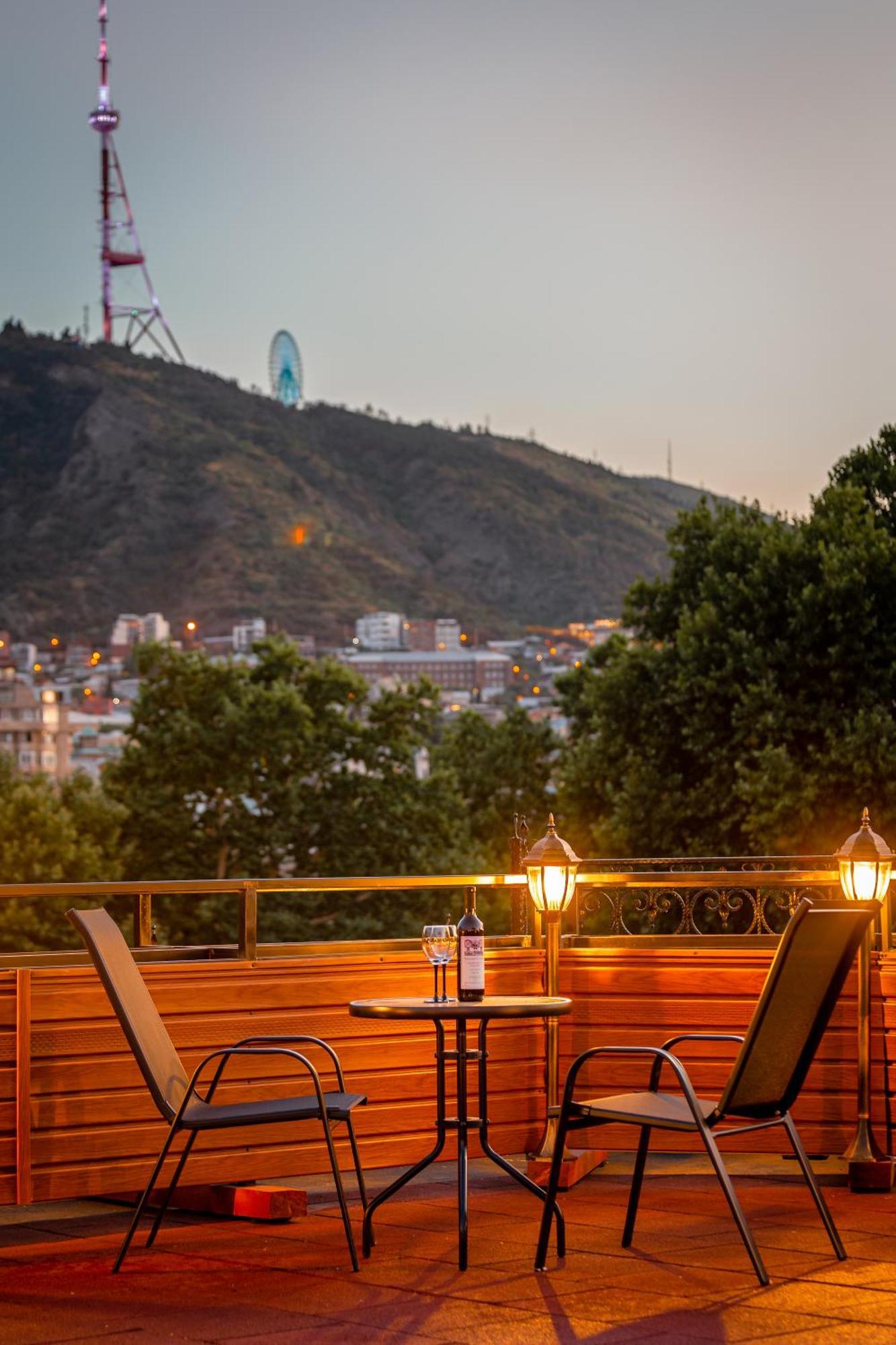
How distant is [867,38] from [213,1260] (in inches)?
980

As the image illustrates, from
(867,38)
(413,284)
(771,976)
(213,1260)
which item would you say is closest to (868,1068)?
(771,976)

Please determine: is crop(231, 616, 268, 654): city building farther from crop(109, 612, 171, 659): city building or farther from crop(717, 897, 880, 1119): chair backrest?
crop(717, 897, 880, 1119): chair backrest

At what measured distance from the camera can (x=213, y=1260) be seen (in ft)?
15.3

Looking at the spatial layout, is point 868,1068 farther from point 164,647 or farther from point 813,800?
point 164,647

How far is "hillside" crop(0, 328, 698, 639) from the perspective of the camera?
92.8 metres

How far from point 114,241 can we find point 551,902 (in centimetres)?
12431

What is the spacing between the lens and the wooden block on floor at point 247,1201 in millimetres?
5199

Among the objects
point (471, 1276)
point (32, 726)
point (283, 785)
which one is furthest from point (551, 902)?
point (32, 726)

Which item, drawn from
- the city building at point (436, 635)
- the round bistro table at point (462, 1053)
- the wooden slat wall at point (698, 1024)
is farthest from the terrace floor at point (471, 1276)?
the city building at point (436, 635)

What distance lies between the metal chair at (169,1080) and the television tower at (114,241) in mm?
110366

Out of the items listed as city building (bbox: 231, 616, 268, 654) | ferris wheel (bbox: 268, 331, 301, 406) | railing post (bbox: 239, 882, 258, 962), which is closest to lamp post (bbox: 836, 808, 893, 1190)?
railing post (bbox: 239, 882, 258, 962)

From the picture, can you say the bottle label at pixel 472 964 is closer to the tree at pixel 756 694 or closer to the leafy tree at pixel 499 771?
the tree at pixel 756 694

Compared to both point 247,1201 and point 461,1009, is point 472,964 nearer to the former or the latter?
point 461,1009

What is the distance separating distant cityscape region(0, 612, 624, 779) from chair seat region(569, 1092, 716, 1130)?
256 feet
